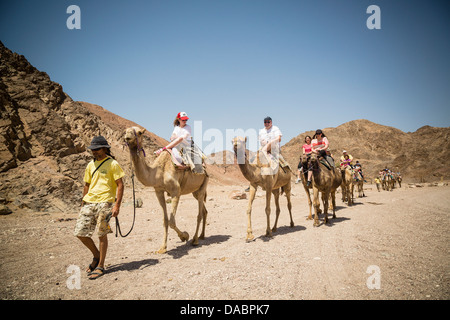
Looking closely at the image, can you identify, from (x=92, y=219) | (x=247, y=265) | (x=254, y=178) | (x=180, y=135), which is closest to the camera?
(x=92, y=219)

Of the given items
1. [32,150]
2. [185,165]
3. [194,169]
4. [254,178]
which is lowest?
[254,178]

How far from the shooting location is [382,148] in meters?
85.1

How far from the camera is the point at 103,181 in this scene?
193 inches

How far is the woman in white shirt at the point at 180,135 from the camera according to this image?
6.97 meters

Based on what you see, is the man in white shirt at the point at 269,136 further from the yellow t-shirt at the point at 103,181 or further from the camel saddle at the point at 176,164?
the yellow t-shirt at the point at 103,181

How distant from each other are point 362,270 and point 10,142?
58.9 ft

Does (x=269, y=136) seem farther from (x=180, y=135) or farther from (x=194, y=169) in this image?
(x=180, y=135)

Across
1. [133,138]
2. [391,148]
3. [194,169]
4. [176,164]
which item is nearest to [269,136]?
[194,169]

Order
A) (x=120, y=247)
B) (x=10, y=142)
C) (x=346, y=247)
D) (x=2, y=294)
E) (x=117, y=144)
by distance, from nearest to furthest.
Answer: (x=2, y=294)
(x=346, y=247)
(x=120, y=247)
(x=10, y=142)
(x=117, y=144)

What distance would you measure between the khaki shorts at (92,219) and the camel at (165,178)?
52.0 inches

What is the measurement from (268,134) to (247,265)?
15.5 feet
